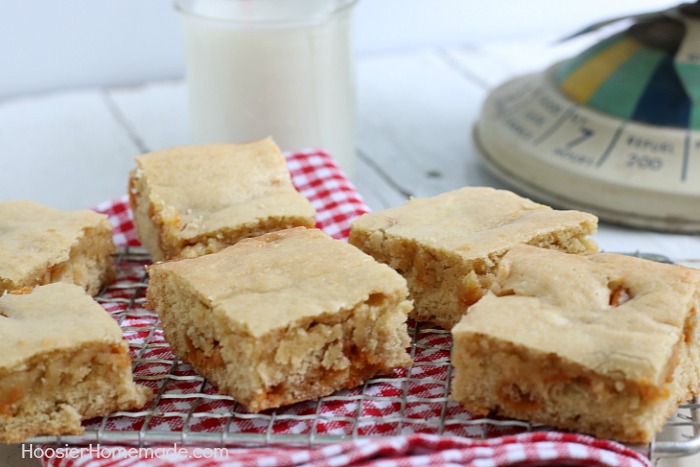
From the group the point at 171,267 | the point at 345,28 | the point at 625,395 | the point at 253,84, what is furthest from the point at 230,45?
the point at 625,395

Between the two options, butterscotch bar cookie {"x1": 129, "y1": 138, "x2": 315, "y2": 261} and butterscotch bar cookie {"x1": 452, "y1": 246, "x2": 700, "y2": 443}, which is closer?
butterscotch bar cookie {"x1": 452, "y1": 246, "x2": 700, "y2": 443}

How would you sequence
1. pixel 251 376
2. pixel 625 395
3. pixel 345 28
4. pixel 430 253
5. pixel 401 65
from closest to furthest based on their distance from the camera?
pixel 625 395 < pixel 251 376 < pixel 430 253 < pixel 345 28 < pixel 401 65

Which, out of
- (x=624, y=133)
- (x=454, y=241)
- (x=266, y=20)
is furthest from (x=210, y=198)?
(x=624, y=133)

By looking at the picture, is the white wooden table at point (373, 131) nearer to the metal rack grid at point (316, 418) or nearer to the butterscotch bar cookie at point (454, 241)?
the butterscotch bar cookie at point (454, 241)

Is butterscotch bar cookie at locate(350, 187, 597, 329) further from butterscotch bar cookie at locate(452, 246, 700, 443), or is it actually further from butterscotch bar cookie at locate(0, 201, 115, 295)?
butterscotch bar cookie at locate(0, 201, 115, 295)

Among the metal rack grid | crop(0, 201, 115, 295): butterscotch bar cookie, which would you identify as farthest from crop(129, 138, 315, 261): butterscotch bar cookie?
the metal rack grid

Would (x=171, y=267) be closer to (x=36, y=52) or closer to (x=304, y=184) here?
(x=304, y=184)
